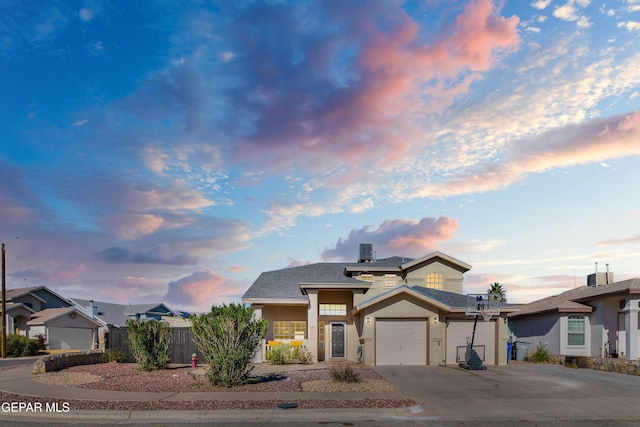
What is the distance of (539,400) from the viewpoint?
14.9 meters

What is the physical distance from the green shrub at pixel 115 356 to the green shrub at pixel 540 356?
2274cm

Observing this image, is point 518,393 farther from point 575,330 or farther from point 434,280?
point 434,280

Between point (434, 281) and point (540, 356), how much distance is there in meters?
7.45

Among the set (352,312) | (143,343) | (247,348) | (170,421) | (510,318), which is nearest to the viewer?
(170,421)

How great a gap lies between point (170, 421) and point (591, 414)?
10318 mm

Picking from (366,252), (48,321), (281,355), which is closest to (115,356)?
(281,355)

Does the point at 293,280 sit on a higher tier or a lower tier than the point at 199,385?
higher

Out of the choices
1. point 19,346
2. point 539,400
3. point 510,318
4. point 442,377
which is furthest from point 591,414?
point 19,346

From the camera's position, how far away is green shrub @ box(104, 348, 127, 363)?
88.8 feet

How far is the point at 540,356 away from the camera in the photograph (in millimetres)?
29906

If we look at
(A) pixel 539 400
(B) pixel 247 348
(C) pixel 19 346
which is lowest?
(C) pixel 19 346

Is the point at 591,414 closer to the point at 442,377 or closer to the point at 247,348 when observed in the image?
the point at 442,377

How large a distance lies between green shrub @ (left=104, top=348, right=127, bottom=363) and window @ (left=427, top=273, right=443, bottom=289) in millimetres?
18444

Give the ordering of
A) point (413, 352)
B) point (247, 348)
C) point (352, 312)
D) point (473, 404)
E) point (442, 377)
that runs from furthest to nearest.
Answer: point (352, 312)
point (413, 352)
point (442, 377)
point (247, 348)
point (473, 404)
